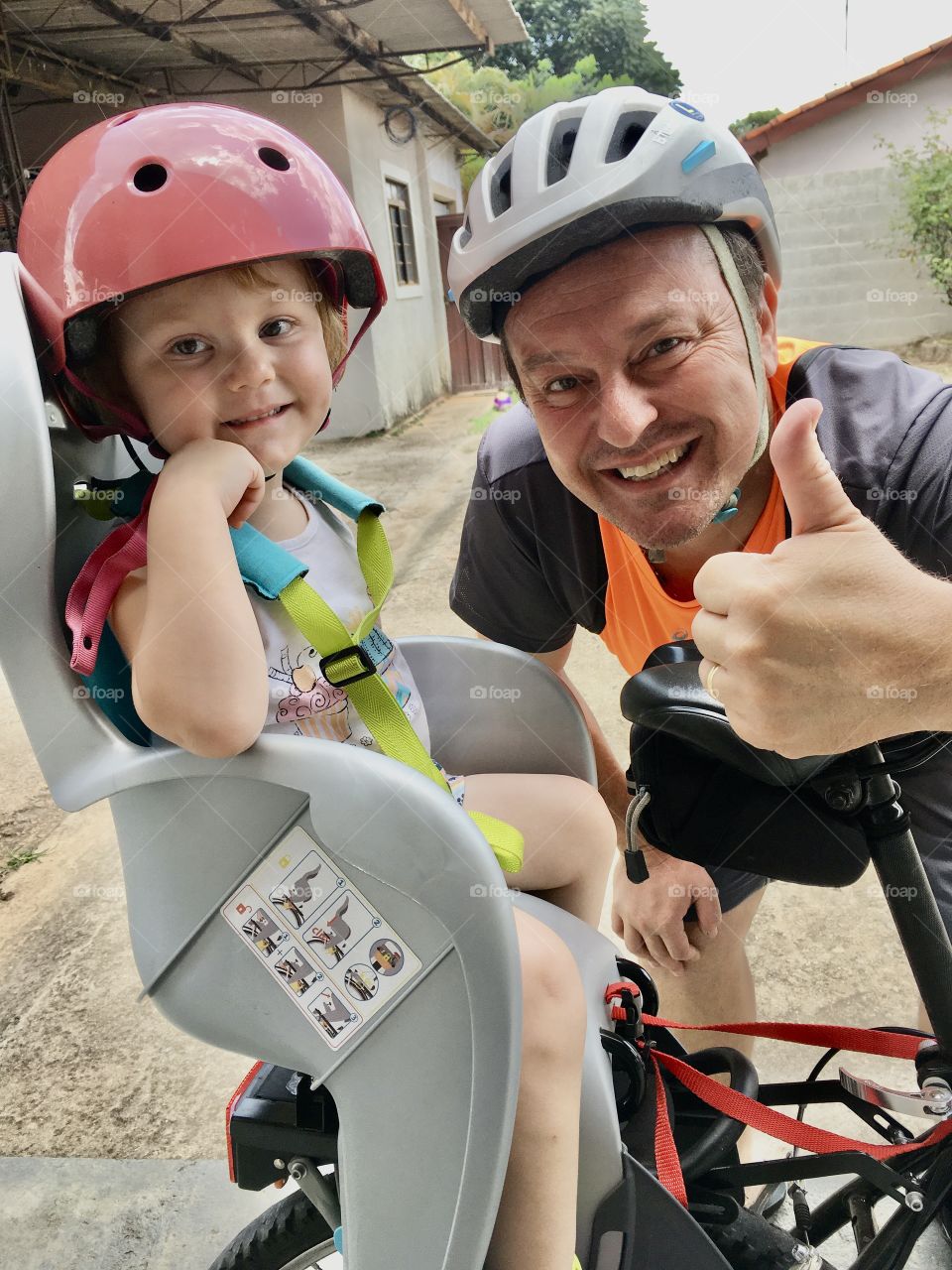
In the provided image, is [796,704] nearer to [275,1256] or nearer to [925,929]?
[925,929]

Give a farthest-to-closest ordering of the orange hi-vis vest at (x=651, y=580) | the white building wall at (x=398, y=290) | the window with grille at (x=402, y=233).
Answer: the window with grille at (x=402, y=233)
the white building wall at (x=398, y=290)
the orange hi-vis vest at (x=651, y=580)

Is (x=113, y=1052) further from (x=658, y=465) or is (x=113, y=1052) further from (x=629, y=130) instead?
(x=629, y=130)

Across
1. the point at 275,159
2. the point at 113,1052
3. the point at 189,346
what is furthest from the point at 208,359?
the point at 113,1052

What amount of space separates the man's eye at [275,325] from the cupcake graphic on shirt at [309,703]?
0.38 metres

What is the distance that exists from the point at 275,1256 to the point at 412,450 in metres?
7.54

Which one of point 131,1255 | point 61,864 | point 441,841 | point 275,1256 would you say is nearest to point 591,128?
point 441,841

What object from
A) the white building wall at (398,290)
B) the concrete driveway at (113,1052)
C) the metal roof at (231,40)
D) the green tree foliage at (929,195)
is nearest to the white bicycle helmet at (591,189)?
the concrete driveway at (113,1052)

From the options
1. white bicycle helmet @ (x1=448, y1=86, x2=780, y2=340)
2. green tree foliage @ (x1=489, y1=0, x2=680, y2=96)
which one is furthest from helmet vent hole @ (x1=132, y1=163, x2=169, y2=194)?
green tree foliage @ (x1=489, y1=0, x2=680, y2=96)

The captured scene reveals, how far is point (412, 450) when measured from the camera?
27.4 ft

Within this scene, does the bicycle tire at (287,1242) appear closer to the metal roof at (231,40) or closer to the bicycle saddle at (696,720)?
the bicycle saddle at (696,720)

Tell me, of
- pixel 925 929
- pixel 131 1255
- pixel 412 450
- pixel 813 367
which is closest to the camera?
pixel 925 929

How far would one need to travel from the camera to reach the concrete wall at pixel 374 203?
7.38 m

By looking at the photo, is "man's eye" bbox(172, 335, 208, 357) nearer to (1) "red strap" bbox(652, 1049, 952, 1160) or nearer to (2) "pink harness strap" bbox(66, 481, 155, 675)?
(2) "pink harness strap" bbox(66, 481, 155, 675)

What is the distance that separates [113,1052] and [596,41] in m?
21.9
